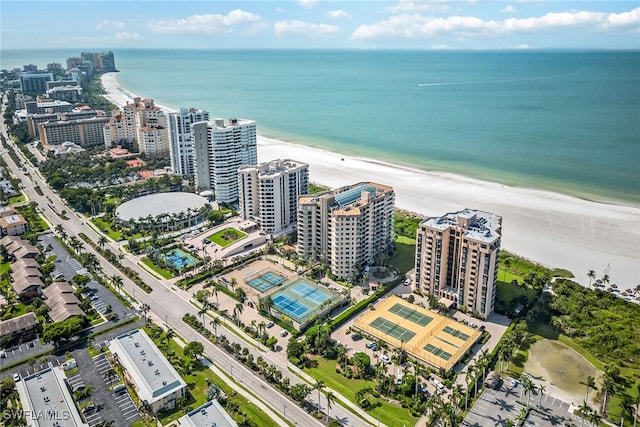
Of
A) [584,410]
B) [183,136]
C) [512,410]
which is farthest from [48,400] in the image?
[183,136]

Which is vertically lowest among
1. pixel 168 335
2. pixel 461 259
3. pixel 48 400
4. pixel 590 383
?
pixel 590 383

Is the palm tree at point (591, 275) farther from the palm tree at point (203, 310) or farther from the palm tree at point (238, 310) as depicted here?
the palm tree at point (203, 310)

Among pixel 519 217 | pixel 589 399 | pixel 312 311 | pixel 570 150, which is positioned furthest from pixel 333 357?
pixel 570 150

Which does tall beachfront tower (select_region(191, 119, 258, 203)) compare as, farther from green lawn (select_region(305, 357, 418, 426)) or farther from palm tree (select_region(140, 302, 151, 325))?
green lawn (select_region(305, 357, 418, 426))

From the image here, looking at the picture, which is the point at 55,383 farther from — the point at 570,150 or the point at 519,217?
the point at 570,150

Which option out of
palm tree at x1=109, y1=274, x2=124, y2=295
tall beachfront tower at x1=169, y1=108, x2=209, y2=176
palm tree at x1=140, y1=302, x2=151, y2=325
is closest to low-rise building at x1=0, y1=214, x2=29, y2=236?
palm tree at x1=109, y1=274, x2=124, y2=295

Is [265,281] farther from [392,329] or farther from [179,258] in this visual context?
[392,329]
